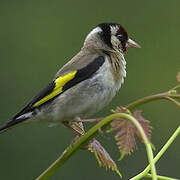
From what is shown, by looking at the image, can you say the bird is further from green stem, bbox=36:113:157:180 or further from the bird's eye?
green stem, bbox=36:113:157:180

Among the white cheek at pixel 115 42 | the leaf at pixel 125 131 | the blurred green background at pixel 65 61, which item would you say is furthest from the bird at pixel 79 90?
the blurred green background at pixel 65 61

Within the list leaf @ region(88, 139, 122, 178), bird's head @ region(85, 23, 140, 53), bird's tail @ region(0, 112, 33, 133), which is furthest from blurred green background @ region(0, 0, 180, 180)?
leaf @ region(88, 139, 122, 178)

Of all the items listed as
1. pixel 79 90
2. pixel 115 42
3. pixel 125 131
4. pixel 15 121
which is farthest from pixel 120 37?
pixel 125 131

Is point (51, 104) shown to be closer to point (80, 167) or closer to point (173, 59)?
point (80, 167)

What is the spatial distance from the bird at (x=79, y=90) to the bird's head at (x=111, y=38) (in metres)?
0.12

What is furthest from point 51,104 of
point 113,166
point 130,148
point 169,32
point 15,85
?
point 169,32

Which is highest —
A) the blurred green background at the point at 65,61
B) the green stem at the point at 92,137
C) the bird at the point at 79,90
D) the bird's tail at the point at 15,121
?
the green stem at the point at 92,137

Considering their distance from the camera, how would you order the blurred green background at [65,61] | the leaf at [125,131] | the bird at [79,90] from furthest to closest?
the blurred green background at [65,61] → the bird at [79,90] → the leaf at [125,131]

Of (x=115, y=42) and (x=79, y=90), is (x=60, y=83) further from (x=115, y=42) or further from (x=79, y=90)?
(x=115, y=42)

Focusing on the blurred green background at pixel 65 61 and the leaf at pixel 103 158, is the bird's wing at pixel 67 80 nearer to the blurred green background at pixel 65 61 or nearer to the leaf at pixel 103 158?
the leaf at pixel 103 158

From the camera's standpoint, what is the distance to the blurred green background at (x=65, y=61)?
5.68 metres

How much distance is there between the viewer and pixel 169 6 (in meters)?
8.57

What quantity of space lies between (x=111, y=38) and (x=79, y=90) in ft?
1.40

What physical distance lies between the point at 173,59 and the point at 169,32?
2.05 feet
